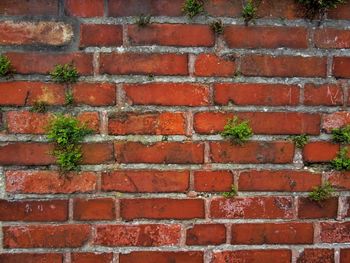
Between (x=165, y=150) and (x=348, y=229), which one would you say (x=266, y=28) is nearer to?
(x=165, y=150)

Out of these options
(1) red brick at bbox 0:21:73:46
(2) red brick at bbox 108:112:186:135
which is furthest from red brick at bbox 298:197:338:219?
(1) red brick at bbox 0:21:73:46

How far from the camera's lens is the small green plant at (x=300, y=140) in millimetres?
1304

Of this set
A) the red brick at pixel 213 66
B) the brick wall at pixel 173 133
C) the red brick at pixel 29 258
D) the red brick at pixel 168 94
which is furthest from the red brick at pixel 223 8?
the red brick at pixel 29 258

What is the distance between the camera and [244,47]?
129cm

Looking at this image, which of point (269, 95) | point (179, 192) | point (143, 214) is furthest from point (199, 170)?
point (269, 95)

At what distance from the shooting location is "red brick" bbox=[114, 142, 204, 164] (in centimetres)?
128

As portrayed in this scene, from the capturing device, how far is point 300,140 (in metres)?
1.30

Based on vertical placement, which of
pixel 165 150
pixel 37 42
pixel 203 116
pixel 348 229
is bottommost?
pixel 348 229

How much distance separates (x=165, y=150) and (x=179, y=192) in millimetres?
144

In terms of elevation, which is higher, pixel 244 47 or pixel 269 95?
pixel 244 47

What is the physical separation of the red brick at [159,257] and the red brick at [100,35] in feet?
2.21

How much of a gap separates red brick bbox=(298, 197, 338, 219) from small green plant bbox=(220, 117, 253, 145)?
0.28m

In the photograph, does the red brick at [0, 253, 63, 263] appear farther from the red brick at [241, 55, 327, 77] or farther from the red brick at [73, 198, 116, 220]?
the red brick at [241, 55, 327, 77]

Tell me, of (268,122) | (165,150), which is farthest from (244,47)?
(165,150)
